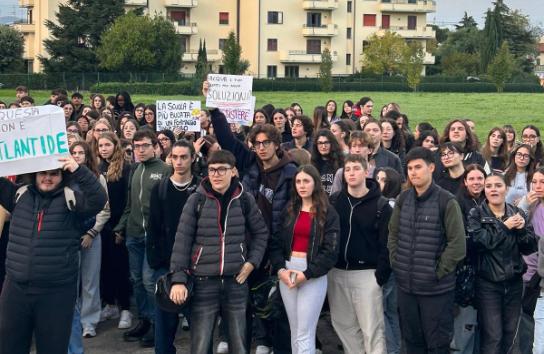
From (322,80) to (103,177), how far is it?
61.6 m

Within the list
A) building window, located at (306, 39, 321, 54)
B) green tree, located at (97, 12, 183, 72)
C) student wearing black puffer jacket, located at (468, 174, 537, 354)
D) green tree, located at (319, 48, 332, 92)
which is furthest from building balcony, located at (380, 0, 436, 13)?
student wearing black puffer jacket, located at (468, 174, 537, 354)

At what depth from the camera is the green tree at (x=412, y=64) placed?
7175 cm

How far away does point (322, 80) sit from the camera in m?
70.3

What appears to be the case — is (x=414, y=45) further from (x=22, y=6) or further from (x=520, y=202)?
(x=520, y=202)

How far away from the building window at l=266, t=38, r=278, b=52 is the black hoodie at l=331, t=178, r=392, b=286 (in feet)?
273

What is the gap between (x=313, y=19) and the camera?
3649 inches

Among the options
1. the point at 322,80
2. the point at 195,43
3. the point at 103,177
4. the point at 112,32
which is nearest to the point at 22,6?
the point at 195,43

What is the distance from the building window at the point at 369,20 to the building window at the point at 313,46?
6.63 metres

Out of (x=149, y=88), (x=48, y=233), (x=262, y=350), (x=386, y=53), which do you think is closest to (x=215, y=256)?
(x=48, y=233)

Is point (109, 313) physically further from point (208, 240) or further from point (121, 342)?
point (208, 240)

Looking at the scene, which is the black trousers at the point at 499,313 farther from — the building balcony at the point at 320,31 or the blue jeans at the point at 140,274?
the building balcony at the point at 320,31

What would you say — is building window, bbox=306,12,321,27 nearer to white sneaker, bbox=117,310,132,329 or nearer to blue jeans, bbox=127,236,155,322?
white sneaker, bbox=117,310,132,329

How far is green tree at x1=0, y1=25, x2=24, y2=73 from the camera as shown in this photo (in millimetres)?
73500

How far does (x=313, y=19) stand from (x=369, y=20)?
23.3ft
